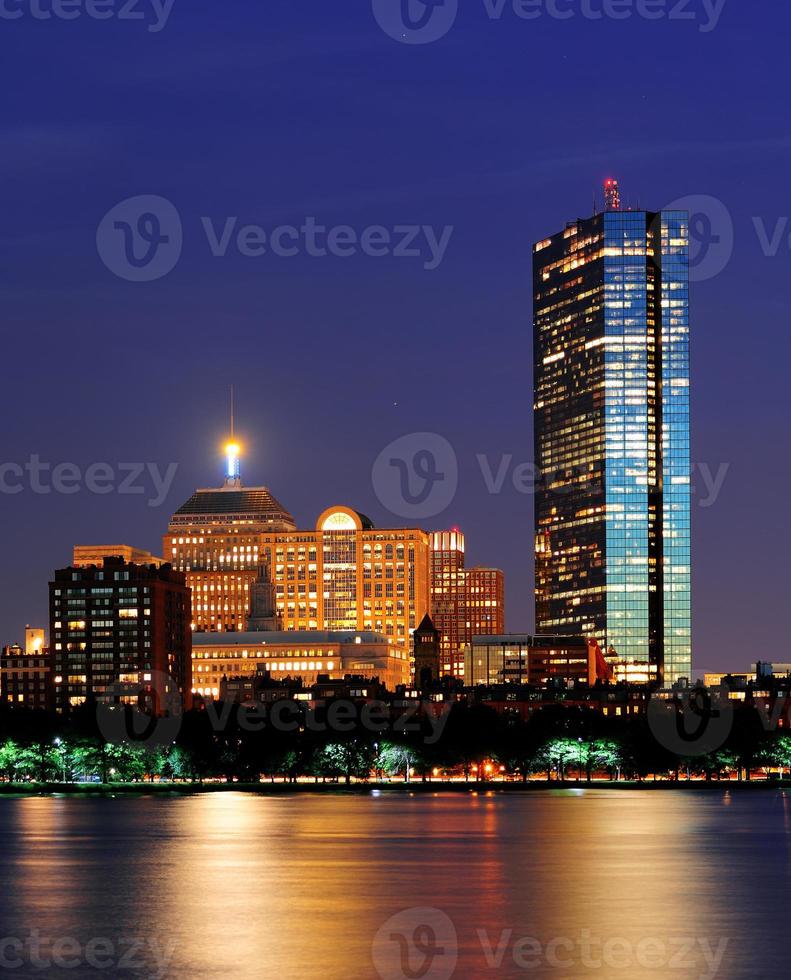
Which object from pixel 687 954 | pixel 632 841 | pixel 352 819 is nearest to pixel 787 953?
pixel 687 954

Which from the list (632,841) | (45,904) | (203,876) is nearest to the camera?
(45,904)

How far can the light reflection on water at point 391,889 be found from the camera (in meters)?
92.9

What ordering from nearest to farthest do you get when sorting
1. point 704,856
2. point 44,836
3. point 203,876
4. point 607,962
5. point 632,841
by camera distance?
point 607,962 < point 203,876 < point 704,856 < point 632,841 < point 44,836

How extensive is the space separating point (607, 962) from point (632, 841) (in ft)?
216

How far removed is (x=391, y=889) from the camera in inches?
4692

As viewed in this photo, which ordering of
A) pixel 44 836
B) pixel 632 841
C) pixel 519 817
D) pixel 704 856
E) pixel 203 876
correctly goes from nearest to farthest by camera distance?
1. pixel 203 876
2. pixel 704 856
3. pixel 632 841
4. pixel 44 836
5. pixel 519 817

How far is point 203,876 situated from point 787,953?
47.0 m

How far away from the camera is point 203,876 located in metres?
130

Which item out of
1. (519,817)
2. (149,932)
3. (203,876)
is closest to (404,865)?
(203,876)

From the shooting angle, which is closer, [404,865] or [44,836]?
[404,865]

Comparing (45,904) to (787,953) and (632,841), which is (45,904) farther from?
(632,841)

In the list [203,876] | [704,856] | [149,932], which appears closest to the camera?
[149,932]

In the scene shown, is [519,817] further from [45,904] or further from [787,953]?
[787,953]

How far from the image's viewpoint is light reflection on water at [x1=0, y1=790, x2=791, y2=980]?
3656 inches
